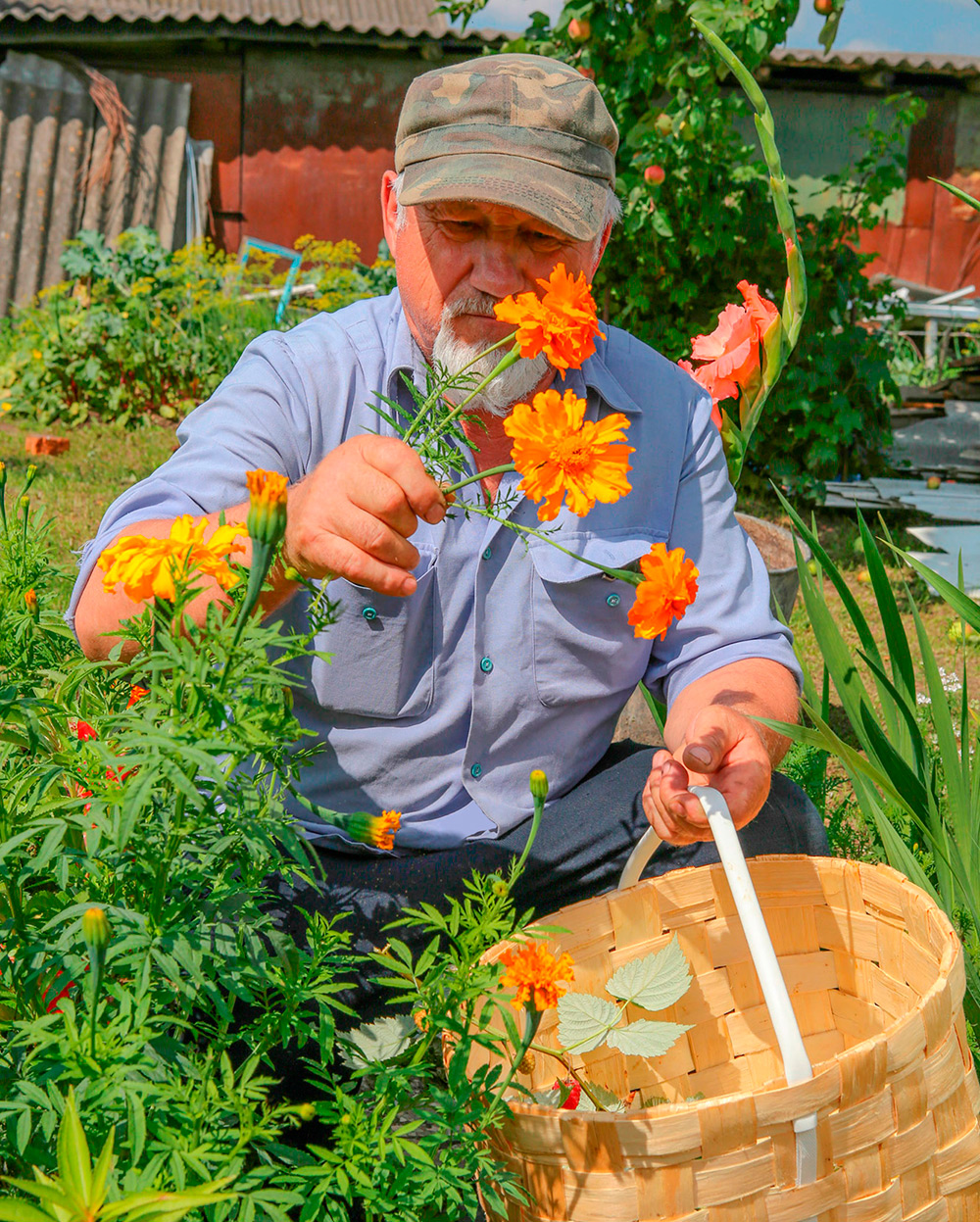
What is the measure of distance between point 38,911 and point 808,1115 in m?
0.60

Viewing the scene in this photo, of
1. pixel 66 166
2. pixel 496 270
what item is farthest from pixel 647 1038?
pixel 66 166

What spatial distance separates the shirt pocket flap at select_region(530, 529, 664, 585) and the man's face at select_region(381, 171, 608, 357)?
303mm

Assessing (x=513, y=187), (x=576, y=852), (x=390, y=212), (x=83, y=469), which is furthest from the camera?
(x=83, y=469)

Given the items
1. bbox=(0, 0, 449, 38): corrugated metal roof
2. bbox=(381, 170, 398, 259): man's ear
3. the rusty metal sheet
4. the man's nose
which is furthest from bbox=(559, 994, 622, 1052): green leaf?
bbox=(0, 0, 449, 38): corrugated metal roof

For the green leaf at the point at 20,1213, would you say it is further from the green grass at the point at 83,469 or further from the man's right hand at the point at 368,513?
the green grass at the point at 83,469

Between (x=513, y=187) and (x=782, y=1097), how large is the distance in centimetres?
105

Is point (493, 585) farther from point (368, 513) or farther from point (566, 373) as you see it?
point (368, 513)

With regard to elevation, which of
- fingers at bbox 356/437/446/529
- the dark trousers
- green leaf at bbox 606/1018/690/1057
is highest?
fingers at bbox 356/437/446/529

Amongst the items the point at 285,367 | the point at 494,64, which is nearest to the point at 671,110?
the point at 494,64

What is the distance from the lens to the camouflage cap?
1373mm

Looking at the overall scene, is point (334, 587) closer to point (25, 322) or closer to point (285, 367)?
point (285, 367)

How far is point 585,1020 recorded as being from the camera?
1054 millimetres

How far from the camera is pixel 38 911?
2.70 ft

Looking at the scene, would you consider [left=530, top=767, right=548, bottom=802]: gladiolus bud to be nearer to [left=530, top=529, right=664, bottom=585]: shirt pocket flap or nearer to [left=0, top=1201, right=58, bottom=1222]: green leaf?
[left=0, top=1201, right=58, bottom=1222]: green leaf
